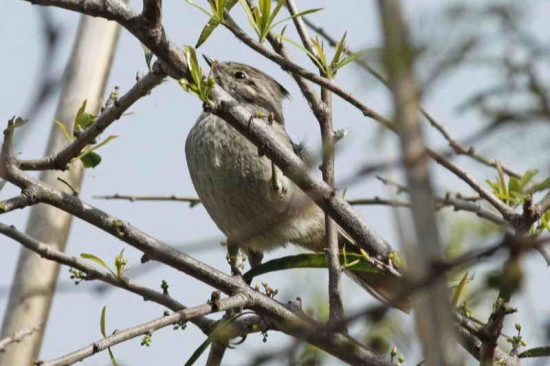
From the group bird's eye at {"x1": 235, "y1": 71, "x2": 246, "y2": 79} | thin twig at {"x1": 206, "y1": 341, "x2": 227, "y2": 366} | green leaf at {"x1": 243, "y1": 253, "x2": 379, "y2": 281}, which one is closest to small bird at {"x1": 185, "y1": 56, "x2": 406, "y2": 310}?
bird's eye at {"x1": 235, "y1": 71, "x2": 246, "y2": 79}

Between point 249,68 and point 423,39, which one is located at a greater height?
point 249,68

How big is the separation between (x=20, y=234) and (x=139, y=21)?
770 mm

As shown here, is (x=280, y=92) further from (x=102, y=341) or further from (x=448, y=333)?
(x=448, y=333)

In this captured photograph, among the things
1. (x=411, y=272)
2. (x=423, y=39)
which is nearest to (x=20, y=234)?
(x=423, y=39)

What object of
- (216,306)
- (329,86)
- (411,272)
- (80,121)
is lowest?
(411,272)

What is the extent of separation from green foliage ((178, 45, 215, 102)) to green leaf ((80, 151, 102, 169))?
0.59 metres

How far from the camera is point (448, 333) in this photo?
0.99m

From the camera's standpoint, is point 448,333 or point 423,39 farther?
point 423,39

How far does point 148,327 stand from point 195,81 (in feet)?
2.43

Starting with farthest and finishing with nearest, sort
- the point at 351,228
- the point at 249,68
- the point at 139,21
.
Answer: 1. the point at 249,68
2. the point at 351,228
3. the point at 139,21

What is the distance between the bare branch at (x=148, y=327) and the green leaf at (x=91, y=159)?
686mm

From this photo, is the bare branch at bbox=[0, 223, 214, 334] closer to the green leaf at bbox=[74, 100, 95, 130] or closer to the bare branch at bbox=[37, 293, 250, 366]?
the bare branch at bbox=[37, 293, 250, 366]

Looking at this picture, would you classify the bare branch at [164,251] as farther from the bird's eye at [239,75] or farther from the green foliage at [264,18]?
the bird's eye at [239,75]

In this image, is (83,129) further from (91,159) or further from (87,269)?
(87,269)
